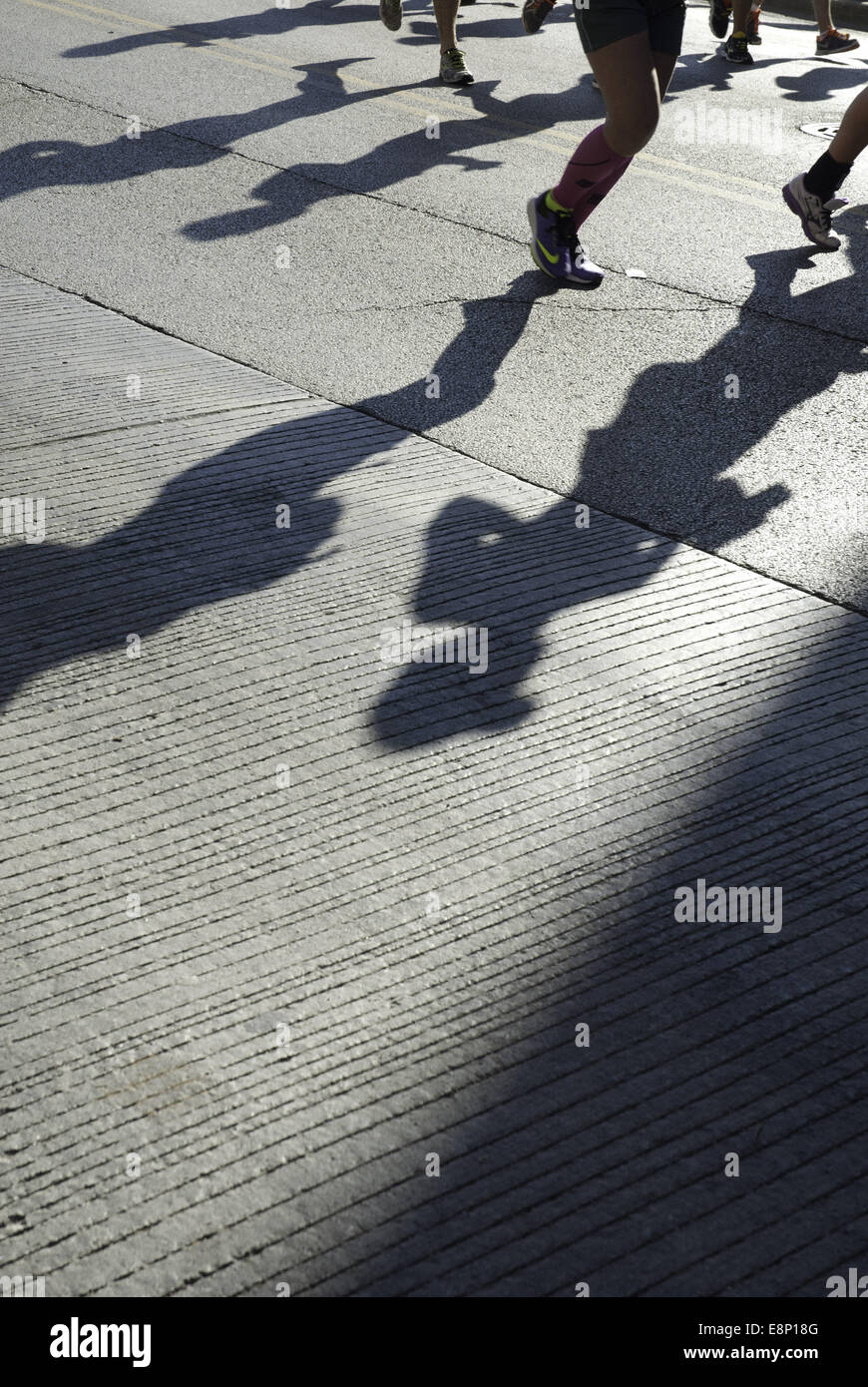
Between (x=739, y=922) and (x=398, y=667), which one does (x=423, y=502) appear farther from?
(x=739, y=922)

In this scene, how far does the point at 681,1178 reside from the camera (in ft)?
6.32

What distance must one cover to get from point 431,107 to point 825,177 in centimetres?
369

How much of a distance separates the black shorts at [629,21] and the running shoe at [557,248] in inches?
25.0

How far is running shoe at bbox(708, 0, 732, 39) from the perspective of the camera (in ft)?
36.1

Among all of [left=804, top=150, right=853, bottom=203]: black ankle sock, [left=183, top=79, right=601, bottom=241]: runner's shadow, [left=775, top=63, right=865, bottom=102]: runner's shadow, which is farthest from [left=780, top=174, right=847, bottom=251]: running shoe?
[left=775, top=63, right=865, bottom=102]: runner's shadow

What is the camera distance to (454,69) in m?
9.02

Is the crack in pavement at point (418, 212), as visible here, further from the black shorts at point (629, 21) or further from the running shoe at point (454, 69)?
the running shoe at point (454, 69)

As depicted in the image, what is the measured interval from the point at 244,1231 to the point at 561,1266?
0.44 metres

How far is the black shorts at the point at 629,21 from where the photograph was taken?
15.3 ft

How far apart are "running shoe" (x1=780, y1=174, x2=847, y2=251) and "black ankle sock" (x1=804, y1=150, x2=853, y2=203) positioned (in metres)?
0.03

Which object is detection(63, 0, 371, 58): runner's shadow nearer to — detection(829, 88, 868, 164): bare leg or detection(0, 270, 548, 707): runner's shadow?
detection(829, 88, 868, 164): bare leg

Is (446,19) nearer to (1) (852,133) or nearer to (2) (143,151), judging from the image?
(2) (143,151)

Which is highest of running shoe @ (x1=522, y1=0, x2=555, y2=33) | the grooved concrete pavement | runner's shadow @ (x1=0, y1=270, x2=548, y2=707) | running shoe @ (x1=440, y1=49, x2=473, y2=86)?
running shoe @ (x1=522, y1=0, x2=555, y2=33)
